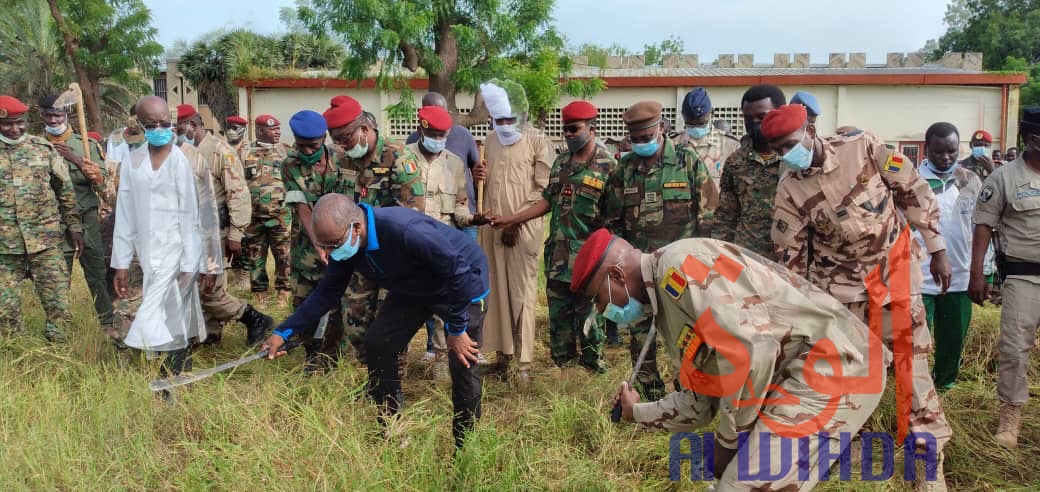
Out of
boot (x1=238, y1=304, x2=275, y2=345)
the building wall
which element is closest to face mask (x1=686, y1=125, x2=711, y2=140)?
boot (x1=238, y1=304, x2=275, y2=345)

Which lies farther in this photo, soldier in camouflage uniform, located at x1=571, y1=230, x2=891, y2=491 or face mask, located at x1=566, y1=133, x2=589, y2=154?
face mask, located at x1=566, y1=133, x2=589, y2=154

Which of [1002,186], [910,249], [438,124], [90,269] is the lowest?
[90,269]

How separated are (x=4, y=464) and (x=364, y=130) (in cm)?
264

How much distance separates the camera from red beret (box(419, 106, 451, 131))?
5445 millimetres

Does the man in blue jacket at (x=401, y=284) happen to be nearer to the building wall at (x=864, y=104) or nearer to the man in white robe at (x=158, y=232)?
the man in white robe at (x=158, y=232)

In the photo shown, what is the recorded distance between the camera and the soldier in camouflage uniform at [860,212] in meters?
3.77

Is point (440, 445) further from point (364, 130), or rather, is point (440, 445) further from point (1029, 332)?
point (1029, 332)

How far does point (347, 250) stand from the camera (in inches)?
143

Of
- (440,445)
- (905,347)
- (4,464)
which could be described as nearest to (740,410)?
(905,347)

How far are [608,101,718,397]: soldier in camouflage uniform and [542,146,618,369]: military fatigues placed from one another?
0.27 metres

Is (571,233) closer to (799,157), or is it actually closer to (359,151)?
(359,151)

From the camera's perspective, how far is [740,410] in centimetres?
285

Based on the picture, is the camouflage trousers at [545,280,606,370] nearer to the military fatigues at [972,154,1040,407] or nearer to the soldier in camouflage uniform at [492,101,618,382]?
the soldier in camouflage uniform at [492,101,618,382]

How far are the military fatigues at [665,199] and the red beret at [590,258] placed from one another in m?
2.01
